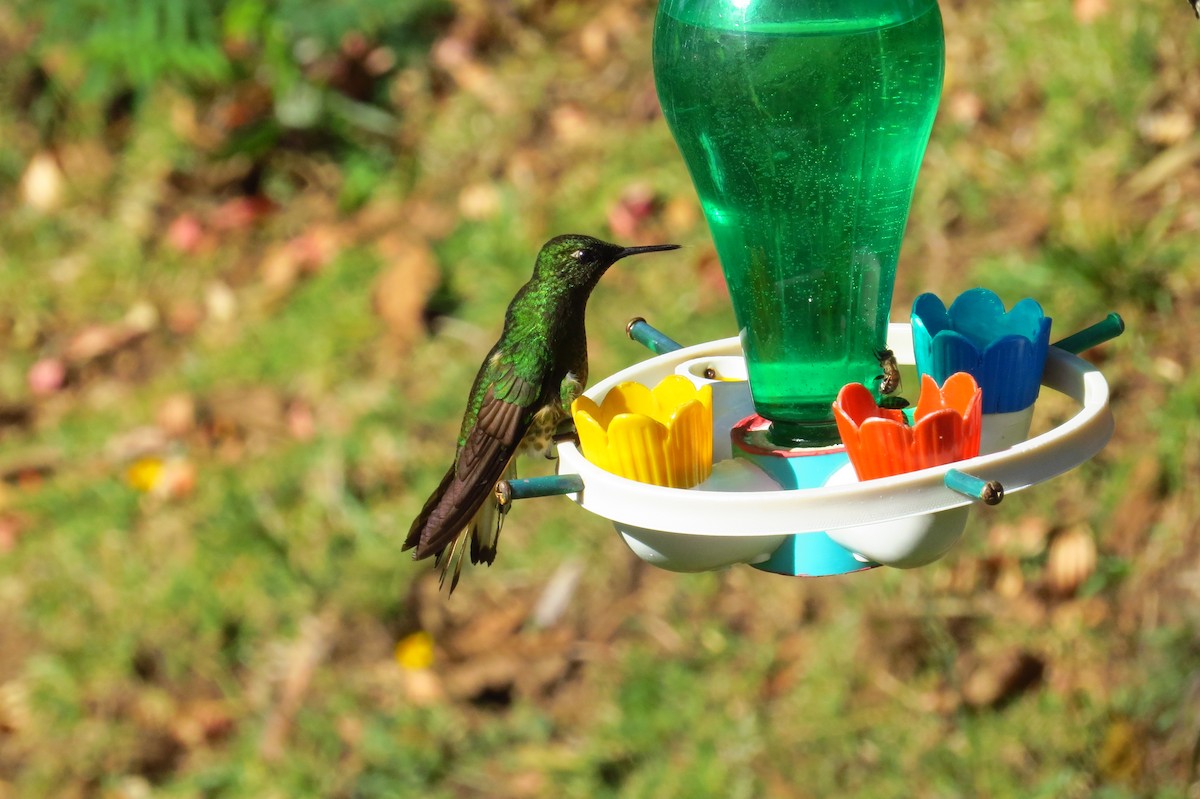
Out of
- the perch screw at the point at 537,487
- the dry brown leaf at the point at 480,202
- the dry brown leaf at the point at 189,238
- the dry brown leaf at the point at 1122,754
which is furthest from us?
the dry brown leaf at the point at 189,238

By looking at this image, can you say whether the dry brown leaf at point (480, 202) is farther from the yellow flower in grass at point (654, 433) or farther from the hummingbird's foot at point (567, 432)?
the yellow flower in grass at point (654, 433)

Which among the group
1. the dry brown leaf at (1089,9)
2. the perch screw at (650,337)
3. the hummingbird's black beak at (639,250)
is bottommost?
the dry brown leaf at (1089,9)

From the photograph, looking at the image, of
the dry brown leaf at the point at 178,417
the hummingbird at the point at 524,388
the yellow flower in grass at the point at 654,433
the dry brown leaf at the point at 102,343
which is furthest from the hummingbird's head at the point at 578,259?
the dry brown leaf at the point at 102,343

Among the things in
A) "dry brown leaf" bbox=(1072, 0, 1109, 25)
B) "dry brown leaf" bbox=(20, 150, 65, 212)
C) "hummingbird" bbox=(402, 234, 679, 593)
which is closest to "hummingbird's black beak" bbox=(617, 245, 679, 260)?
"hummingbird" bbox=(402, 234, 679, 593)

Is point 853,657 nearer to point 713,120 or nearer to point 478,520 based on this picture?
point 478,520

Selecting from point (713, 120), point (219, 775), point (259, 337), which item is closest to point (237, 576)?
point (219, 775)

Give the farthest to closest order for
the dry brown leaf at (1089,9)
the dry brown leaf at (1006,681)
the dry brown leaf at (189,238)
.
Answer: the dry brown leaf at (189,238), the dry brown leaf at (1089,9), the dry brown leaf at (1006,681)
